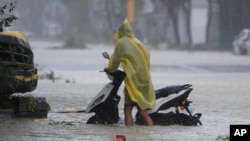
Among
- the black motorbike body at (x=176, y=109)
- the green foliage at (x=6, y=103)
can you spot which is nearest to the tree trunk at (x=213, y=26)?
the green foliage at (x=6, y=103)

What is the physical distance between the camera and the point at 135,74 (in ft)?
43.2

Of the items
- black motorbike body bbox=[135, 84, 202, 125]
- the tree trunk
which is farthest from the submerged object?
the tree trunk

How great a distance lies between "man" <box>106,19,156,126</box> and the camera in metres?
13.1

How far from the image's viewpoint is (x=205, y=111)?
1669cm

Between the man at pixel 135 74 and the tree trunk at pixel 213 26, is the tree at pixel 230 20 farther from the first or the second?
the man at pixel 135 74

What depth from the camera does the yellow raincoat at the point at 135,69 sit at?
13133 millimetres

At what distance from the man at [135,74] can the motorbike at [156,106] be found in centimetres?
15

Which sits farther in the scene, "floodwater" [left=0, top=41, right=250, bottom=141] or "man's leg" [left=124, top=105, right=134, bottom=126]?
"man's leg" [left=124, top=105, right=134, bottom=126]

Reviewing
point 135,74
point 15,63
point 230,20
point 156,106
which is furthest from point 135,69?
point 230,20

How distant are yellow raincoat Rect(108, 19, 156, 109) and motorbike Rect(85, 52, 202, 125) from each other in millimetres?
156

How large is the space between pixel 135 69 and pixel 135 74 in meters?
0.09

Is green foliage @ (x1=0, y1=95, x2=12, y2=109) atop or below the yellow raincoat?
below

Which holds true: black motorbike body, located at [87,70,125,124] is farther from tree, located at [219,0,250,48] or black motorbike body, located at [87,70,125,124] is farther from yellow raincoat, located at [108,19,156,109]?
tree, located at [219,0,250,48]

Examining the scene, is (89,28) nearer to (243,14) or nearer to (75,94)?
(243,14)
